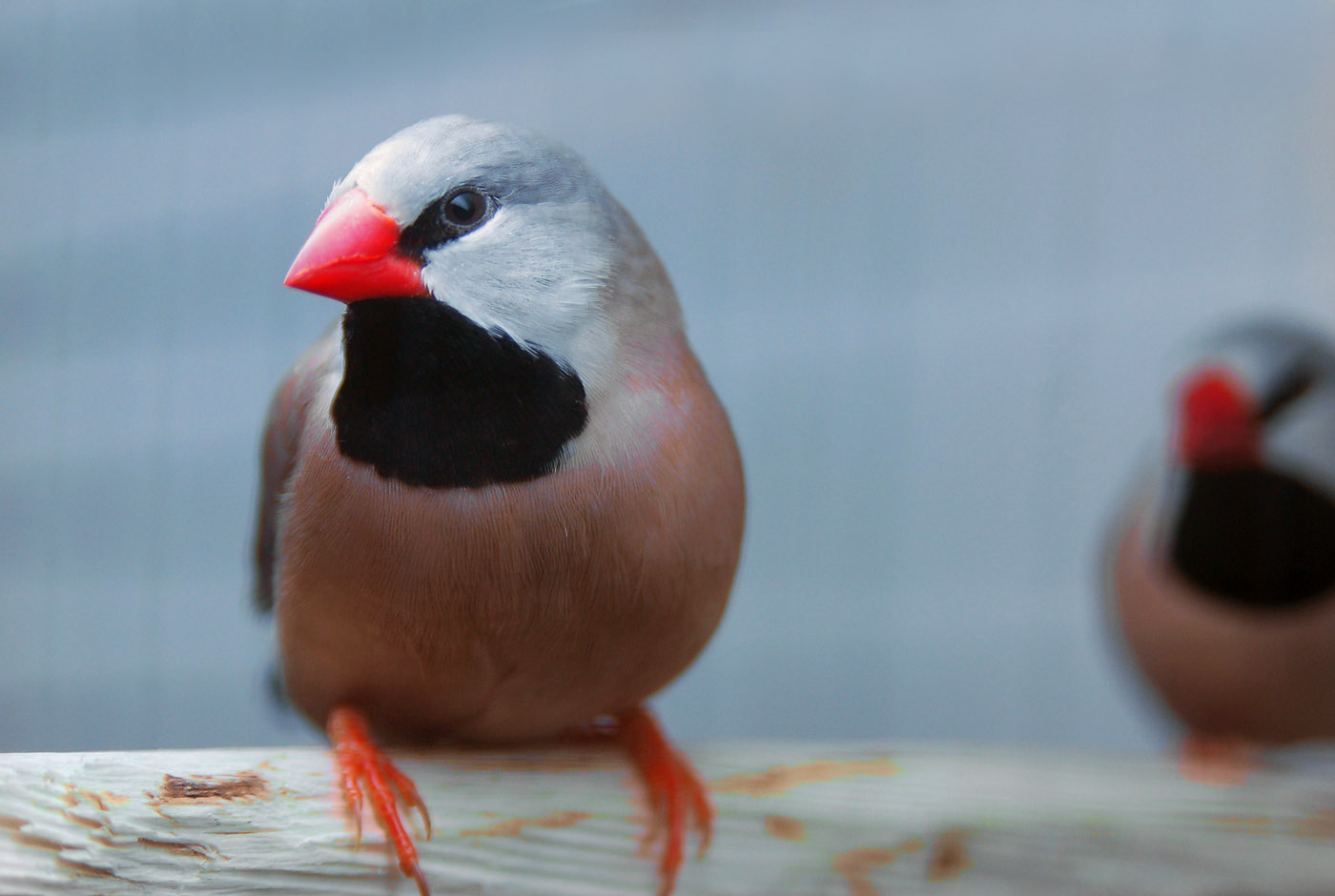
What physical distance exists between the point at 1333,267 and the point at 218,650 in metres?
1.71

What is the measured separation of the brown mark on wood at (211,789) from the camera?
0.69 m

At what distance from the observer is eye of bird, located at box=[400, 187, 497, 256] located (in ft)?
2.29

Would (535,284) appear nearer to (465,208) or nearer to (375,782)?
(465,208)

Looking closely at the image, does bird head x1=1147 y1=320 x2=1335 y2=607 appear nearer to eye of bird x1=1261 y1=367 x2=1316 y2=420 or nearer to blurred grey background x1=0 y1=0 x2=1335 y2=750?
eye of bird x1=1261 y1=367 x2=1316 y2=420

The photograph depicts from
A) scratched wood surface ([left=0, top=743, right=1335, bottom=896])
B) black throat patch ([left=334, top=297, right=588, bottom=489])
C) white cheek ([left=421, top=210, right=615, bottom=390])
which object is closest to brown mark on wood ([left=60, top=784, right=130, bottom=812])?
scratched wood surface ([left=0, top=743, right=1335, bottom=896])

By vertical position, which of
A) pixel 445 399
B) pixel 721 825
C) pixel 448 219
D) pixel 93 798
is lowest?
pixel 721 825

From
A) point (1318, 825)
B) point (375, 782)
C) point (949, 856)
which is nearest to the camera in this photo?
point (375, 782)

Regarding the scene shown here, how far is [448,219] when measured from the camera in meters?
0.71

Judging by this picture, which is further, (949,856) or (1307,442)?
(1307,442)

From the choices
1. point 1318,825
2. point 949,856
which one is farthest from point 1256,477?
point 949,856

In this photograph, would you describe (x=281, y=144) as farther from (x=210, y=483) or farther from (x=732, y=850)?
(x=732, y=850)

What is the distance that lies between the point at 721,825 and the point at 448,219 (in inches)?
18.4

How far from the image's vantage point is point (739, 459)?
858 millimetres

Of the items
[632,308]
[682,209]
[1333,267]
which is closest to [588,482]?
[632,308]
